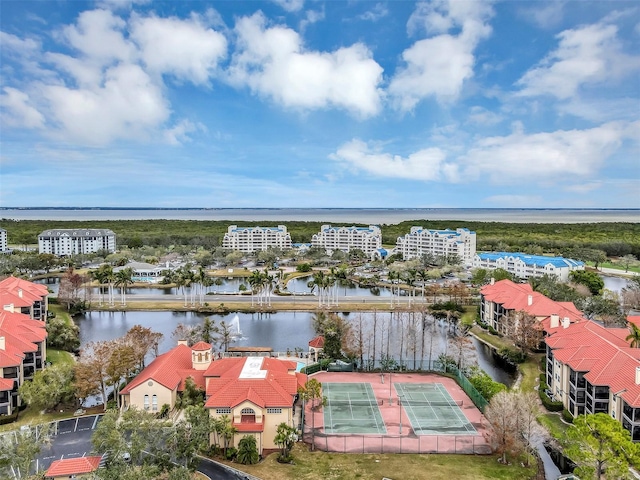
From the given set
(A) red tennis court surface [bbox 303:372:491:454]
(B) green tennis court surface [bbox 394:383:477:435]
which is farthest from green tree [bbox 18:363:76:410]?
(B) green tennis court surface [bbox 394:383:477:435]

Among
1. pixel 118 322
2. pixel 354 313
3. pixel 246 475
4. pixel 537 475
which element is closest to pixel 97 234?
pixel 118 322

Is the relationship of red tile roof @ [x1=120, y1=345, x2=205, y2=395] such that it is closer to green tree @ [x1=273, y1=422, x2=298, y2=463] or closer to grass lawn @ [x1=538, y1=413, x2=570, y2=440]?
green tree @ [x1=273, y1=422, x2=298, y2=463]

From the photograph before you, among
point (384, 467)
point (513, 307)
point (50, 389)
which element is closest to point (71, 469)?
point (50, 389)

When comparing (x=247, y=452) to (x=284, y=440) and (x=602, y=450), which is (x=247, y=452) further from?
(x=602, y=450)

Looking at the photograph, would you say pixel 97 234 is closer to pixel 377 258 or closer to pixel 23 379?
pixel 377 258

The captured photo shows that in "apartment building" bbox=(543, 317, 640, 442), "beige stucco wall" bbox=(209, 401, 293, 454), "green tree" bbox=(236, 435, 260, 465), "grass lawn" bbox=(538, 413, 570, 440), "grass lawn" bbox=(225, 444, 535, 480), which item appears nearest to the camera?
"grass lawn" bbox=(225, 444, 535, 480)

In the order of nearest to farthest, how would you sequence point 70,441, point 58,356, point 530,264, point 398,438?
point 70,441, point 398,438, point 58,356, point 530,264

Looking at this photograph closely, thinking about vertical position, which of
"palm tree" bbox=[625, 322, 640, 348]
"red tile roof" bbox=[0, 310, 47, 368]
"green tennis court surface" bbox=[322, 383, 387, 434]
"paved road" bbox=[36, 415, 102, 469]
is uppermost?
"palm tree" bbox=[625, 322, 640, 348]
